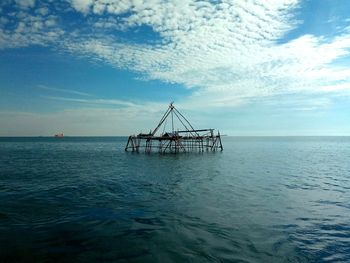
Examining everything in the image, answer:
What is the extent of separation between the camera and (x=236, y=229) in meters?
11.6

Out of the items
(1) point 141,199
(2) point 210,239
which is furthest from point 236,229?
(1) point 141,199

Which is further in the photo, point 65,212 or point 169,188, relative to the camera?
point 169,188

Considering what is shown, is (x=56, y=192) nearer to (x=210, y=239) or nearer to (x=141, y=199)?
(x=141, y=199)

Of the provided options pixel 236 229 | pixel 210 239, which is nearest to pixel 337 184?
pixel 236 229

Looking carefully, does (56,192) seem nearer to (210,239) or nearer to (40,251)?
(40,251)

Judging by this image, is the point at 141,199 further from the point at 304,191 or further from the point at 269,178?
the point at 269,178

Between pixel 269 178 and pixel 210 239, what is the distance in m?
17.8

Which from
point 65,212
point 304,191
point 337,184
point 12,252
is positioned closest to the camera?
point 12,252

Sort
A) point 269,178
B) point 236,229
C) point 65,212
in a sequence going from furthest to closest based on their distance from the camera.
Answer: point 269,178 < point 65,212 < point 236,229

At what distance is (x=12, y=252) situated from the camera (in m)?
8.88

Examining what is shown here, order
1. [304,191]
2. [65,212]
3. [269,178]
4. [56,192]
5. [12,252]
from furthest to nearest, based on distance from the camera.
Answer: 1. [269,178]
2. [304,191]
3. [56,192]
4. [65,212]
5. [12,252]

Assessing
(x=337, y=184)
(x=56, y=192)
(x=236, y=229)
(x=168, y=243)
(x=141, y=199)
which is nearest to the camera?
(x=168, y=243)

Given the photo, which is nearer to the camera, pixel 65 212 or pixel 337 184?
pixel 65 212

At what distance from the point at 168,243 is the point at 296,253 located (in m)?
4.34
